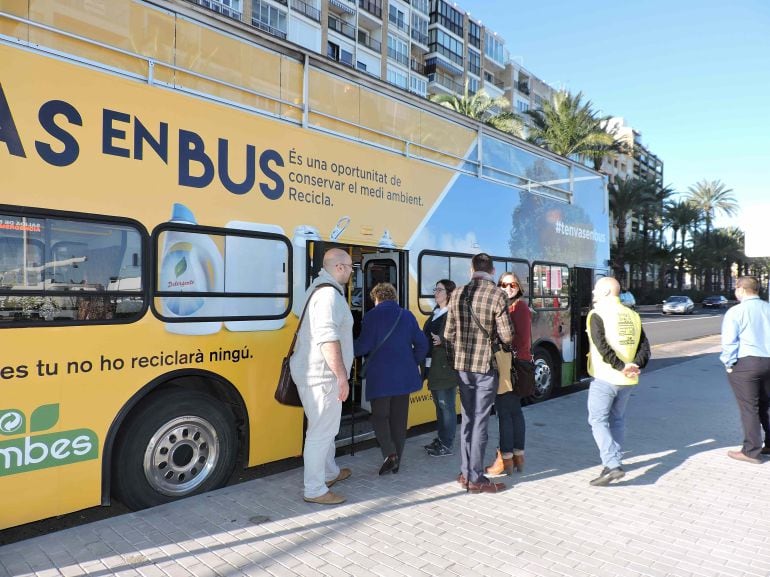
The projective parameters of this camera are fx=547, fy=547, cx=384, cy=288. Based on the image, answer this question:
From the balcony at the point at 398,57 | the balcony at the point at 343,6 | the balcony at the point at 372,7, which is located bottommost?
the balcony at the point at 398,57

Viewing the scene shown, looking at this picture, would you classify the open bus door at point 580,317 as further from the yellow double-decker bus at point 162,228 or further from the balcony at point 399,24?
the balcony at point 399,24

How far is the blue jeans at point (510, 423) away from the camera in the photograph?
5.05 m

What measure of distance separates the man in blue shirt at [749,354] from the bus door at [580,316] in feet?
11.0

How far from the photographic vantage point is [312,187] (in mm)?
5078

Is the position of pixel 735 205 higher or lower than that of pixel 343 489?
higher

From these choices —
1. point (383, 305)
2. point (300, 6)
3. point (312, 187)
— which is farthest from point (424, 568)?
point (300, 6)

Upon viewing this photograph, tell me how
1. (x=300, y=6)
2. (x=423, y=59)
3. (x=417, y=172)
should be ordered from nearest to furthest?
(x=417, y=172), (x=300, y=6), (x=423, y=59)

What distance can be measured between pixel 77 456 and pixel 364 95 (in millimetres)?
4105

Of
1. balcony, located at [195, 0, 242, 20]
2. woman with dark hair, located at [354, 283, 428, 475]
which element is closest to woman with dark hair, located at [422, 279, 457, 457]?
woman with dark hair, located at [354, 283, 428, 475]

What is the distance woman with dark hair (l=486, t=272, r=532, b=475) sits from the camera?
16.7ft

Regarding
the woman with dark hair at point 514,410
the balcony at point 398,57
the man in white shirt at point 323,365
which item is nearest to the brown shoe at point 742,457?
the woman with dark hair at point 514,410

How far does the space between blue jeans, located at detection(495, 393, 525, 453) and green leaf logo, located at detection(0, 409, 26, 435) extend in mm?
3714

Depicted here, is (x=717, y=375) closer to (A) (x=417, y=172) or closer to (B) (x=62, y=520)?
(A) (x=417, y=172)

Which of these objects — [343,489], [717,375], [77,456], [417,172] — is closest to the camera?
[77,456]
